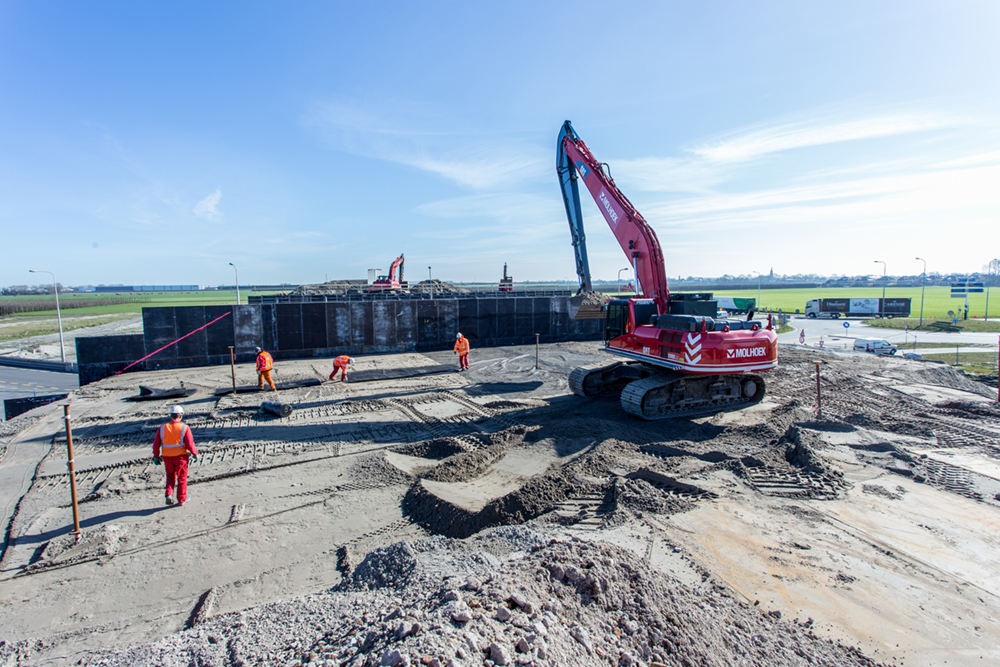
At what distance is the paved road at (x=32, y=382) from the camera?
1666cm

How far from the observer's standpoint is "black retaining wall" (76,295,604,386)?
1617cm

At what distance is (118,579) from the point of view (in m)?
4.78

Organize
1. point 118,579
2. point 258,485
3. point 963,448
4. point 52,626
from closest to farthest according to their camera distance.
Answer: point 52,626
point 118,579
point 258,485
point 963,448

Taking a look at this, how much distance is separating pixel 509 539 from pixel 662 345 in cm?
620

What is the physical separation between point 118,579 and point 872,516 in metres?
8.49

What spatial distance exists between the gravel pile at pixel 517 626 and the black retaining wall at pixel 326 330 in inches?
596

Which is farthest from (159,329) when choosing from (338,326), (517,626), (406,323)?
(517,626)

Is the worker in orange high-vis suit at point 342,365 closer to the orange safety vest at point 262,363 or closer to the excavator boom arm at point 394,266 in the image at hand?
the orange safety vest at point 262,363

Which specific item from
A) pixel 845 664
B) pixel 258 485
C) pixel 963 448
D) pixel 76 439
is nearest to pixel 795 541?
pixel 845 664

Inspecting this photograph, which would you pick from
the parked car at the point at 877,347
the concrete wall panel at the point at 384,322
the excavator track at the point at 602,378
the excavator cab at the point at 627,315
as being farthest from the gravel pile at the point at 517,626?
the parked car at the point at 877,347

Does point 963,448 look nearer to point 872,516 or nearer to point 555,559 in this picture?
point 872,516

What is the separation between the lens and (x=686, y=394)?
10.3m

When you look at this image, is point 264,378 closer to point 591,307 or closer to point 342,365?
point 342,365

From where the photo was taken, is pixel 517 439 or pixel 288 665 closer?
pixel 288 665
